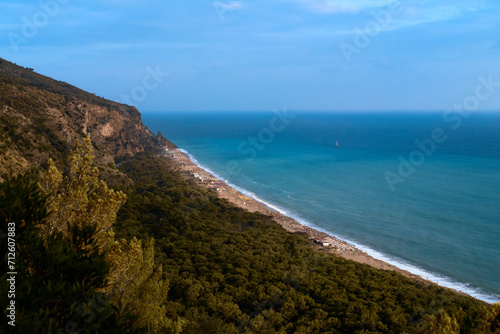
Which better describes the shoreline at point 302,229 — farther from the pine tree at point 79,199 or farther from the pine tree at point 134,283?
the pine tree at point 79,199

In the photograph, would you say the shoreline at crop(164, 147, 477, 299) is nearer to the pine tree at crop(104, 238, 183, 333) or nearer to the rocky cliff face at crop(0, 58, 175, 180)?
the rocky cliff face at crop(0, 58, 175, 180)

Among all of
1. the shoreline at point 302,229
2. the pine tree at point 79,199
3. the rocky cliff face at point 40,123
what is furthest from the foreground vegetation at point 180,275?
the rocky cliff face at point 40,123

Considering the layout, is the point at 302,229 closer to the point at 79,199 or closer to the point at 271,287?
the point at 271,287

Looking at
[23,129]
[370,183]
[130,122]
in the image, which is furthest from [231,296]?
[130,122]

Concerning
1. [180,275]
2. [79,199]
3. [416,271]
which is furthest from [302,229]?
[79,199]

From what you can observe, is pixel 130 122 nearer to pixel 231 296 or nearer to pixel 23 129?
pixel 23 129

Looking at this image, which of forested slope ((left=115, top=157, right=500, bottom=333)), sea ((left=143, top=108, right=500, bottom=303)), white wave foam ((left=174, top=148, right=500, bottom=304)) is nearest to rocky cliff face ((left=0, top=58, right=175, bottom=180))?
forested slope ((left=115, top=157, right=500, bottom=333))

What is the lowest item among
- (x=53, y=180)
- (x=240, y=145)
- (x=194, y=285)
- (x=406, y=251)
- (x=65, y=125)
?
(x=194, y=285)
